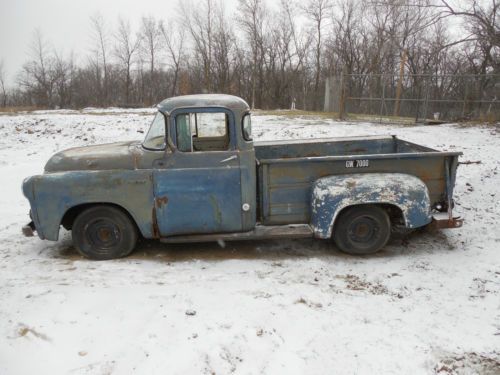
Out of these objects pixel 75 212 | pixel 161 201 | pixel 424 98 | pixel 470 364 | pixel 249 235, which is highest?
pixel 424 98

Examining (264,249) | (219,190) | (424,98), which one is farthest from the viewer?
(424,98)

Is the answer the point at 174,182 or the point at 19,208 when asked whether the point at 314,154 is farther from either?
the point at 19,208

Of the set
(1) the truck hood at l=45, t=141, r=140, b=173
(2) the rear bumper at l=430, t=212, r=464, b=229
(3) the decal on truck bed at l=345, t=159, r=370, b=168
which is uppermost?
(1) the truck hood at l=45, t=141, r=140, b=173

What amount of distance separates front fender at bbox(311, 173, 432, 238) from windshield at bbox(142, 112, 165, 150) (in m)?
1.88

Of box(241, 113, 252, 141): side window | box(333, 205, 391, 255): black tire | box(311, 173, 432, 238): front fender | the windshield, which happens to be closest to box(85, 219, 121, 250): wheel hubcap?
the windshield

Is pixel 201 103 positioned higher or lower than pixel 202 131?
higher

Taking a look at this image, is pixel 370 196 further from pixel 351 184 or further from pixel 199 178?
pixel 199 178

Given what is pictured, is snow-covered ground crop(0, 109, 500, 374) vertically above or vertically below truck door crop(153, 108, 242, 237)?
below

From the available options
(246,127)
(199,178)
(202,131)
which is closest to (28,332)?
(199,178)

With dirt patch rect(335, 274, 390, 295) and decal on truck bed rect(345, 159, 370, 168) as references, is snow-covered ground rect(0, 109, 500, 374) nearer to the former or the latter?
dirt patch rect(335, 274, 390, 295)

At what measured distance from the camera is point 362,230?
4.90 metres

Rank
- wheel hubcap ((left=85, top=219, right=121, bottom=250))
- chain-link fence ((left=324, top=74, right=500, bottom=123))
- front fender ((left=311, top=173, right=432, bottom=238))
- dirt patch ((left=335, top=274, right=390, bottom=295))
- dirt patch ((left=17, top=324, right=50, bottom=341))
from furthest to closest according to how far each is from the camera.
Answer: chain-link fence ((left=324, top=74, right=500, bottom=123)), wheel hubcap ((left=85, top=219, right=121, bottom=250)), front fender ((left=311, top=173, right=432, bottom=238)), dirt patch ((left=335, top=274, right=390, bottom=295)), dirt patch ((left=17, top=324, right=50, bottom=341))

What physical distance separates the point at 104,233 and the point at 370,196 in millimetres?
3174

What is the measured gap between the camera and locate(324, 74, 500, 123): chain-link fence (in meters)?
14.6
